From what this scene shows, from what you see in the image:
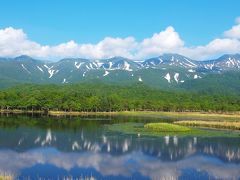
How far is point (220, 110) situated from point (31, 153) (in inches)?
5747

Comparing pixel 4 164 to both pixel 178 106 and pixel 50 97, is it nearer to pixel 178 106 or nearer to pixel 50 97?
pixel 50 97

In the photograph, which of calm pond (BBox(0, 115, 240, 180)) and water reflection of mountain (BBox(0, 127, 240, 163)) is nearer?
calm pond (BBox(0, 115, 240, 180))

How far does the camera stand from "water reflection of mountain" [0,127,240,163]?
2154 inches

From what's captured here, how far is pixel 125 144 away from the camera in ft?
200

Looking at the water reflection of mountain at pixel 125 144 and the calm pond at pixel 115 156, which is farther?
the water reflection of mountain at pixel 125 144

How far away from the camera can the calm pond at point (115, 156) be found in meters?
40.6

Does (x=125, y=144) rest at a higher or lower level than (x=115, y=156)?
higher

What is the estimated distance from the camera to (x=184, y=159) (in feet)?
166

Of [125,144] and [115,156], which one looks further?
[125,144]

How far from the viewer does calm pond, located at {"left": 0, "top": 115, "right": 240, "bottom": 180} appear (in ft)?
133

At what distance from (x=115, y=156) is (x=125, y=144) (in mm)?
9528

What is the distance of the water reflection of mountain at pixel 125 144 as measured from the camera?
54719 mm

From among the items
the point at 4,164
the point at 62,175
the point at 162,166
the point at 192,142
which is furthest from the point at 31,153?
the point at 192,142

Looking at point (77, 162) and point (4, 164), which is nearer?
point (4, 164)
